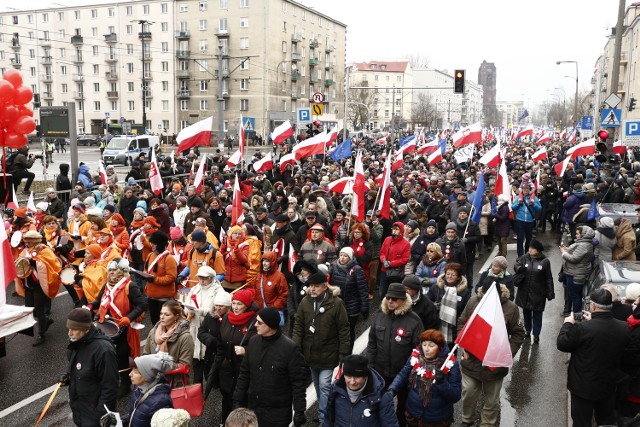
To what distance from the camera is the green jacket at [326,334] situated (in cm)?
605

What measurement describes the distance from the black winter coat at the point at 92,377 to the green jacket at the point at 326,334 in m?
1.89

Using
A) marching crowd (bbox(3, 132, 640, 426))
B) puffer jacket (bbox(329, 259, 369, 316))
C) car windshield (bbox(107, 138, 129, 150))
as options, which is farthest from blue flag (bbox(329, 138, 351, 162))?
car windshield (bbox(107, 138, 129, 150))

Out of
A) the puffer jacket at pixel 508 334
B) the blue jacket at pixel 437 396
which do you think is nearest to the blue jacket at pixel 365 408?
the blue jacket at pixel 437 396

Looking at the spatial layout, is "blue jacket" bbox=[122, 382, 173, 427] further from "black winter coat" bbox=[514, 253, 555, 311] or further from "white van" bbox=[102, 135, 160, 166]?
"white van" bbox=[102, 135, 160, 166]

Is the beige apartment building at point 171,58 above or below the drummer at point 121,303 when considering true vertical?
above

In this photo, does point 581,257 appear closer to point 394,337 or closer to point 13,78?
point 394,337

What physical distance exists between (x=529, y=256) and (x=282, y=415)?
4.88m

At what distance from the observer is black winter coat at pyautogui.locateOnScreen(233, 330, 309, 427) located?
507cm

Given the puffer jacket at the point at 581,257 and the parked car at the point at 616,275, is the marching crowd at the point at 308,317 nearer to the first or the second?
the puffer jacket at the point at 581,257

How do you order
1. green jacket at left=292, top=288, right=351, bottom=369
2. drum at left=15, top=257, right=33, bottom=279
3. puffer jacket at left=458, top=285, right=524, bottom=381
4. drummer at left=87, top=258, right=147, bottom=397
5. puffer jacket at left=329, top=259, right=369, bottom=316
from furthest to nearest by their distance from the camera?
drum at left=15, top=257, right=33, bottom=279 → puffer jacket at left=329, top=259, right=369, bottom=316 → drummer at left=87, top=258, right=147, bottom=397 → green jacket at left=292, top=288, right=351, bottom=369 → puffer jacket at left=458, top=285, right=524, bottom=381

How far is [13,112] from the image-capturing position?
1027cm

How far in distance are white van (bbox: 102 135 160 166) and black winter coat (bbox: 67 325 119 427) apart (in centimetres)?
3220

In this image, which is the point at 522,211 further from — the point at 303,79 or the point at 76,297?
the point at 303,79

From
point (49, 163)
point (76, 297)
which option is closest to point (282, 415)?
point (76, 297)
